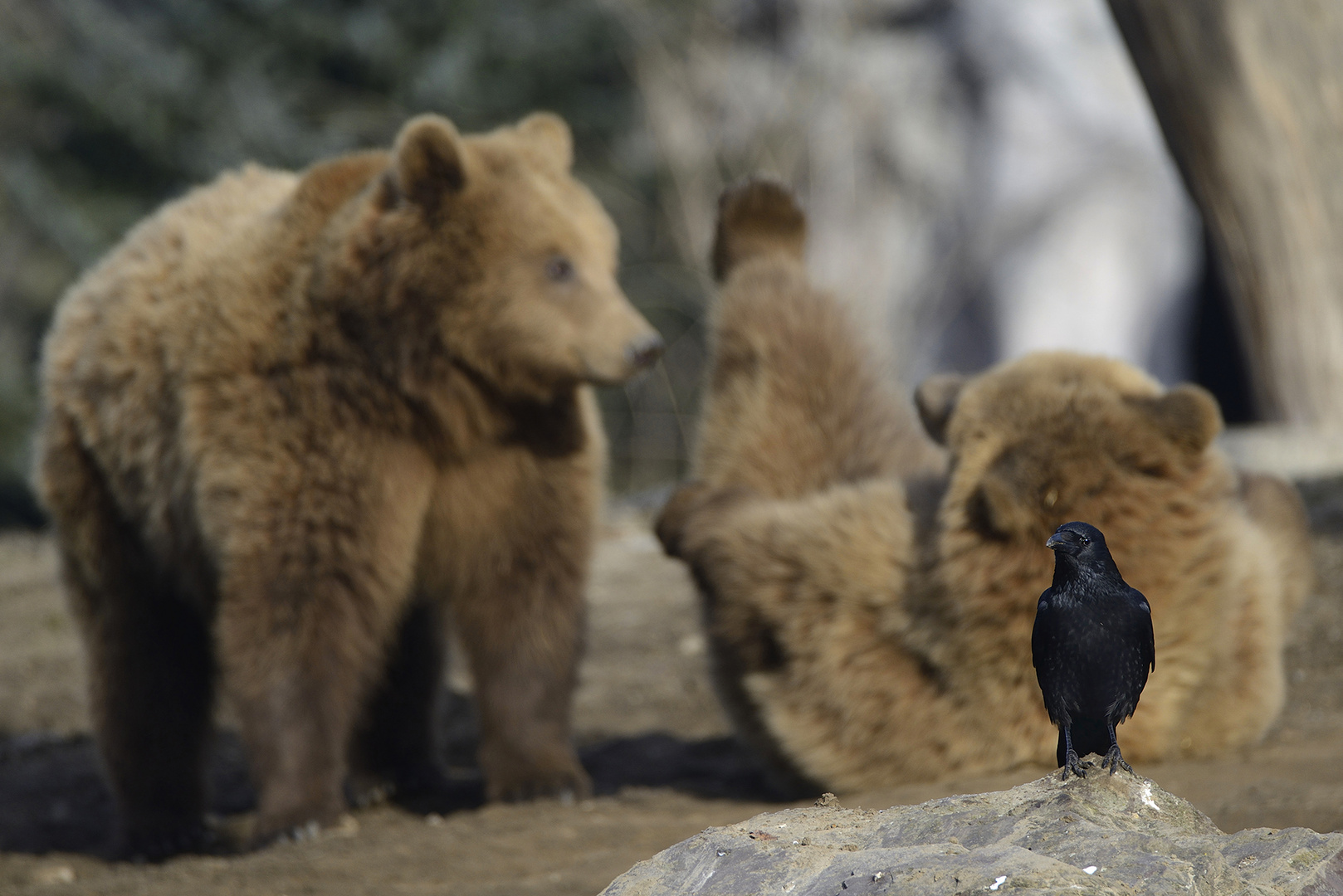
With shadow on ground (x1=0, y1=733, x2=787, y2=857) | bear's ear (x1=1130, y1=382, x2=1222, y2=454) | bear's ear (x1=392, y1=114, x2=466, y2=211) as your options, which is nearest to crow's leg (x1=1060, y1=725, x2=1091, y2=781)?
bear's ear (x1=1130, y1=382, x2=1222, y2=454)

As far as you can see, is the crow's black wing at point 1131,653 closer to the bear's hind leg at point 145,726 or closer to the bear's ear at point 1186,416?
the bear's ear at point 1186,416

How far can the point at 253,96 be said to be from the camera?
35.7 ft

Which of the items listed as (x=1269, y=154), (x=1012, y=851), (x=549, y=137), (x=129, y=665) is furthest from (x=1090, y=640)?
(x=1269, y=154)

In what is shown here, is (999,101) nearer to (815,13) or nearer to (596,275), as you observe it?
(815,13)

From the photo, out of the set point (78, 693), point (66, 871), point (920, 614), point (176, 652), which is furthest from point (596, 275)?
point (78, 693)

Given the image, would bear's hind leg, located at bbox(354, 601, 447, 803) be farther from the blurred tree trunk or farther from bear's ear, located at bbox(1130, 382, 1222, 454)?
the blurred tree trunk

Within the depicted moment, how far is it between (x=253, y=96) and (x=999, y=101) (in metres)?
6.13

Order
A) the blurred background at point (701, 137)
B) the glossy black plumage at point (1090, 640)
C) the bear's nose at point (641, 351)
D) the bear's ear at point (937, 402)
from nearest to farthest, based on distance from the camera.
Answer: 1. the glossy black plumage at point (1090, 640)
2. the bear's ear at point (937, 402)
3. the bear's nose at point (641, 351)
4. the blurred background at point (701, 137)

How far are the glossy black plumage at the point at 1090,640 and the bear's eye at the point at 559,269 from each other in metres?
2.29

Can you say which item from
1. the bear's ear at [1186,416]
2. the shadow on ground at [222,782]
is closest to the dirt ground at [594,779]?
the shadow on ground at [222,782]

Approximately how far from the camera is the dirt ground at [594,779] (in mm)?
2742

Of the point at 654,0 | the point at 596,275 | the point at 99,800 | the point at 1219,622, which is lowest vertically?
the point at 99,800

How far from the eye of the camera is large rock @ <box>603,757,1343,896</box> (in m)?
1.47

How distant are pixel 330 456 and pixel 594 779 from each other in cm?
131
